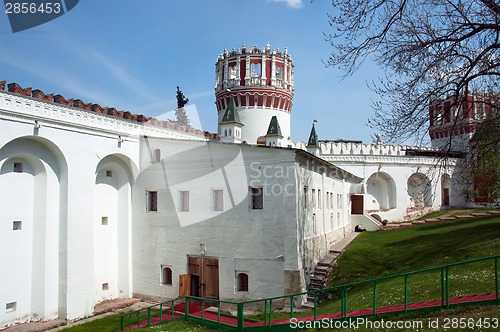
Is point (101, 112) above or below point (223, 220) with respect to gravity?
above

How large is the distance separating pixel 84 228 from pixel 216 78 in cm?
2171

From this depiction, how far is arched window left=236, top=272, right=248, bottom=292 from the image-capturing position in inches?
699

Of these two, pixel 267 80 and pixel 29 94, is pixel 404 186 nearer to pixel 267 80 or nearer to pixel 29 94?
pixel 267 80

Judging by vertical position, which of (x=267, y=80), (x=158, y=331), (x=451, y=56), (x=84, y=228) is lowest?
(x=158, y=331)

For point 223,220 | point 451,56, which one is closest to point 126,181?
point 223,220

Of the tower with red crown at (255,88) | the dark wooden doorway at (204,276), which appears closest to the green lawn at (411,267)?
the dark wooden doorway at (204,276)

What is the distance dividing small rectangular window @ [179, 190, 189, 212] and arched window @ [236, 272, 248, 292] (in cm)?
405

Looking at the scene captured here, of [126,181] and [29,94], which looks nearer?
[29,94]

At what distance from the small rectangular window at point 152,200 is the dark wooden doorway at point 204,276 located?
327cm

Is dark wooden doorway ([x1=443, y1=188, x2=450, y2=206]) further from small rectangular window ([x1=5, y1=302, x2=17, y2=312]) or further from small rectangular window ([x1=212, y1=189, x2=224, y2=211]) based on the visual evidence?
small rectangular window ([x1=5, y1=302, x2=17, y2=312])

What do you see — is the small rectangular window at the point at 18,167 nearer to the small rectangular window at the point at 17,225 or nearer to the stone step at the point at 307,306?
the small rectangular window at the point at 17,225

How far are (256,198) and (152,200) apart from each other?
577 cm

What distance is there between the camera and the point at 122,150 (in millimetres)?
19469

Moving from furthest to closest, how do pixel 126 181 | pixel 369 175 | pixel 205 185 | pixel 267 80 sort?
pixel 369 175 → pixel 267 80 → pixel 126 181 → pixel 205 185
